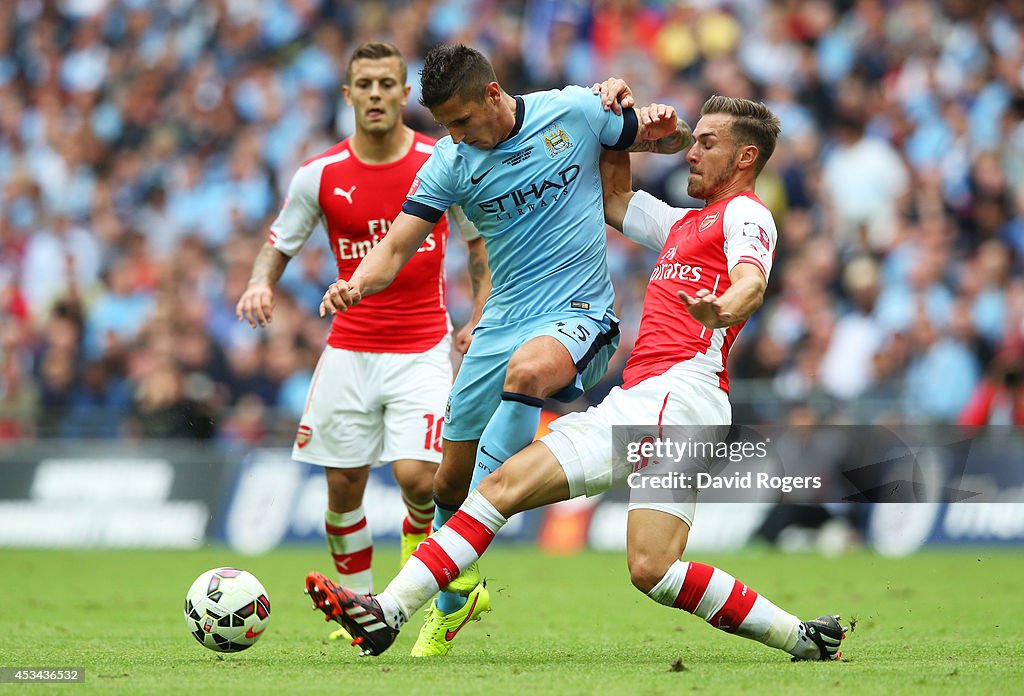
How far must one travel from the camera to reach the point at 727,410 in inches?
279

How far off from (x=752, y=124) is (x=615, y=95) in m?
0.78

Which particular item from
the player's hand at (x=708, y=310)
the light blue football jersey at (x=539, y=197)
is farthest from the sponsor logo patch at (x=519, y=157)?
the player's hand at (x=708, y=310)

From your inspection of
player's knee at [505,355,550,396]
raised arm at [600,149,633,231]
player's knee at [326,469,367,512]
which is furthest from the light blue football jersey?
player's knee at [326,469,367,512]

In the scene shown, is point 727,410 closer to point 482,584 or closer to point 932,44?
point 482,584

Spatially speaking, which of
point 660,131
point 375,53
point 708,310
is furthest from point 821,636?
point 375,53

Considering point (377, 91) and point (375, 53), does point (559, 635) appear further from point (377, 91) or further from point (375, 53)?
point (375, 53)

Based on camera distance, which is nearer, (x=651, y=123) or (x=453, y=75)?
(x=453, y=75)

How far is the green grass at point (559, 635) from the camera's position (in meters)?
6.28

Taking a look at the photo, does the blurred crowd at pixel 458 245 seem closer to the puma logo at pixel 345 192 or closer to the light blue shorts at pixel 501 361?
the puma logo at pixel 345 192

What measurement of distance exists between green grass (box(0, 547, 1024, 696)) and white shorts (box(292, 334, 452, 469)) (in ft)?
3.67

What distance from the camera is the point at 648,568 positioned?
677 cm

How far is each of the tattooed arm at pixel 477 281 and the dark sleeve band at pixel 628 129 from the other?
4.13 feet

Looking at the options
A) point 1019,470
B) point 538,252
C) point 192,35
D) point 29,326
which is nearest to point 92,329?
point 29,326

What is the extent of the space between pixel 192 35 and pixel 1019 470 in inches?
559
